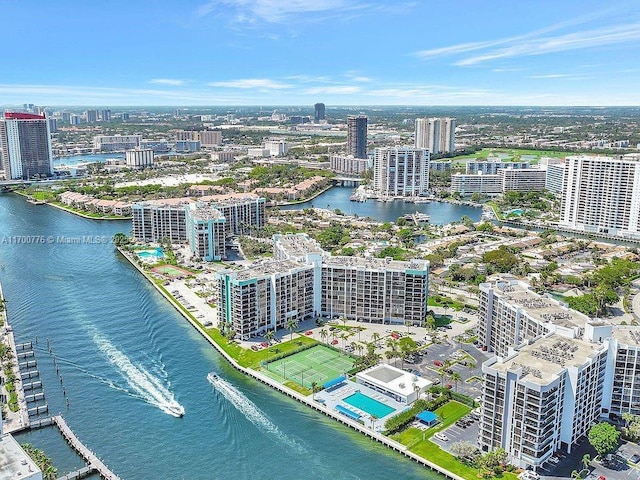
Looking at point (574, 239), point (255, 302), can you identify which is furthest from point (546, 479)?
point (574, 239)

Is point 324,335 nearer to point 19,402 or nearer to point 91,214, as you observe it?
point 19,402

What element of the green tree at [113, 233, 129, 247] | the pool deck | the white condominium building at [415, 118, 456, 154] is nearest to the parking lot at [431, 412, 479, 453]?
the pool deck

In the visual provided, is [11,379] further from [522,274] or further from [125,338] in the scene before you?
[522,274]

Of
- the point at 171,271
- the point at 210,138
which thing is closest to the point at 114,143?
the point at 210,138

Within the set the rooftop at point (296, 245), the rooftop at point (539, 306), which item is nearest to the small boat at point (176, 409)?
the rooftop at point (296, 245)

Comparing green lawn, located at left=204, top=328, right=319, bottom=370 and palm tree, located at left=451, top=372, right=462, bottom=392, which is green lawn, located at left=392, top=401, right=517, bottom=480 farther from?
green lawn, located at left=204, top=328, right=319, bottom=370

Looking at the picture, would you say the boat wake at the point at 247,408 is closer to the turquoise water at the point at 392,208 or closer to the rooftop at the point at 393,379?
the rooftop at the point at 393,379
